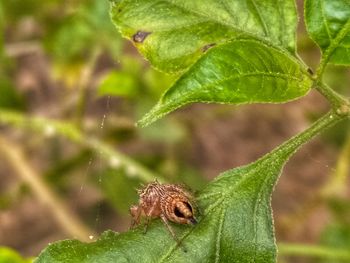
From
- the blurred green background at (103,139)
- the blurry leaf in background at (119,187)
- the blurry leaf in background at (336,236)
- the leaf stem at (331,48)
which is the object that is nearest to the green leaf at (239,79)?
the leaf stem at (331,48)

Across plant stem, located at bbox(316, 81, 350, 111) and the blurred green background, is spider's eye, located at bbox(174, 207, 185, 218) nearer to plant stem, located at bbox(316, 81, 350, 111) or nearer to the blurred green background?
plant stem, located at bbox(316, 81, 350, 111)

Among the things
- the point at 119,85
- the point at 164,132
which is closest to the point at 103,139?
the point at 164,132

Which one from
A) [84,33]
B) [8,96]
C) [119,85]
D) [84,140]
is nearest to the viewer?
[119,85]

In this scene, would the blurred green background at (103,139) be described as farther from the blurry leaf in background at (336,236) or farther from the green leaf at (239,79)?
the green leaf at (239,79)

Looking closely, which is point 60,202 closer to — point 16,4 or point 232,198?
point 16,4

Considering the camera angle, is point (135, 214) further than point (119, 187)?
No

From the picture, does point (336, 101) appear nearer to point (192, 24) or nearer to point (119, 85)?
point (192, 24)

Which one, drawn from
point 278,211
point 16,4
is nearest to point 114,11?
point 16,4
